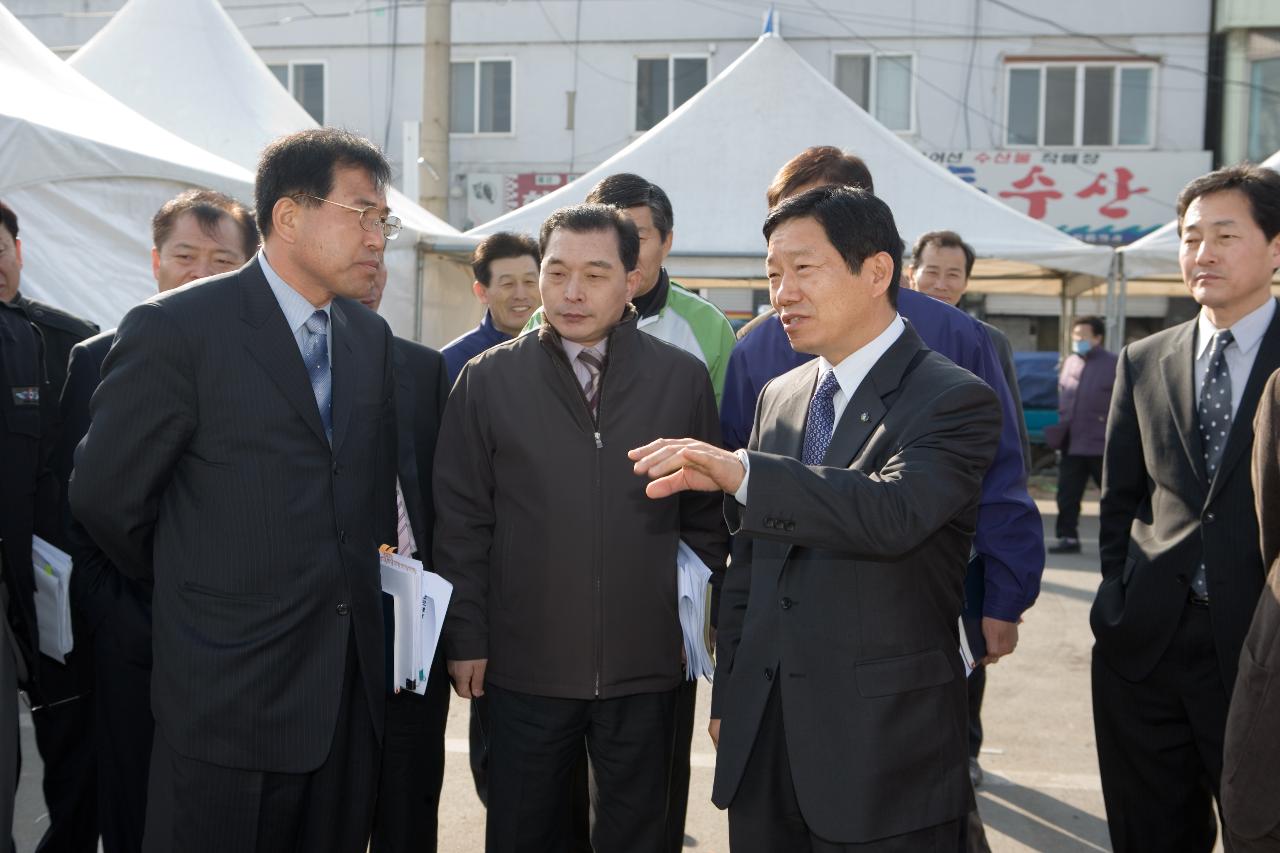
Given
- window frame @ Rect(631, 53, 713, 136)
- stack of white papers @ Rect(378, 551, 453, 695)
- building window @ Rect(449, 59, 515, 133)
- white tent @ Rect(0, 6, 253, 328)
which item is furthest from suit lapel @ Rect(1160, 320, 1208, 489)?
building window @ Rect(449, 59, 515, 133)

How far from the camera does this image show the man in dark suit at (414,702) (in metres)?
2.98

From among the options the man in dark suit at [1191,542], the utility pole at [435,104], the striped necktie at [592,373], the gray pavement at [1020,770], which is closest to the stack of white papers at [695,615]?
the striped necktie at [592,373]

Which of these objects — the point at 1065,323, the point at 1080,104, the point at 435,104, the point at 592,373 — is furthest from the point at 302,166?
the point at 1080,104

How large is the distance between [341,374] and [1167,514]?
2.10 meters

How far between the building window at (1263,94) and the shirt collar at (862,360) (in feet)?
57.2

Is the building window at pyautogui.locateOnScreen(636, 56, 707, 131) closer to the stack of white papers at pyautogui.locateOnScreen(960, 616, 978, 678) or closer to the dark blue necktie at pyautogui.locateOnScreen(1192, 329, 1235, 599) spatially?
the dark blue necktie at pyautogui.locateOnScreen(1192, 329, 1235, 599)

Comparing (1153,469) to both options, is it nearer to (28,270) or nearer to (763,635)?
(763,635)

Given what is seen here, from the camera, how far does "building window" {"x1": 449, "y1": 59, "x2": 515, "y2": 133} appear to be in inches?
743

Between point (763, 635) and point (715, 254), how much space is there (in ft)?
25.0

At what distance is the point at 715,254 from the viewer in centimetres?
969

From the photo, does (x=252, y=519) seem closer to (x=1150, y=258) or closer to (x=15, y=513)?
(x=15, y=513)

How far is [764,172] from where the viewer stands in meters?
9.98

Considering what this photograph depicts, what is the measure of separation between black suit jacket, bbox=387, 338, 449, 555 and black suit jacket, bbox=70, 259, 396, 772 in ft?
1.66

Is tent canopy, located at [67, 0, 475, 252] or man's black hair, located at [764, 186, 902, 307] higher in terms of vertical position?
tent canopy, located at [67, 0, 475, 252]
